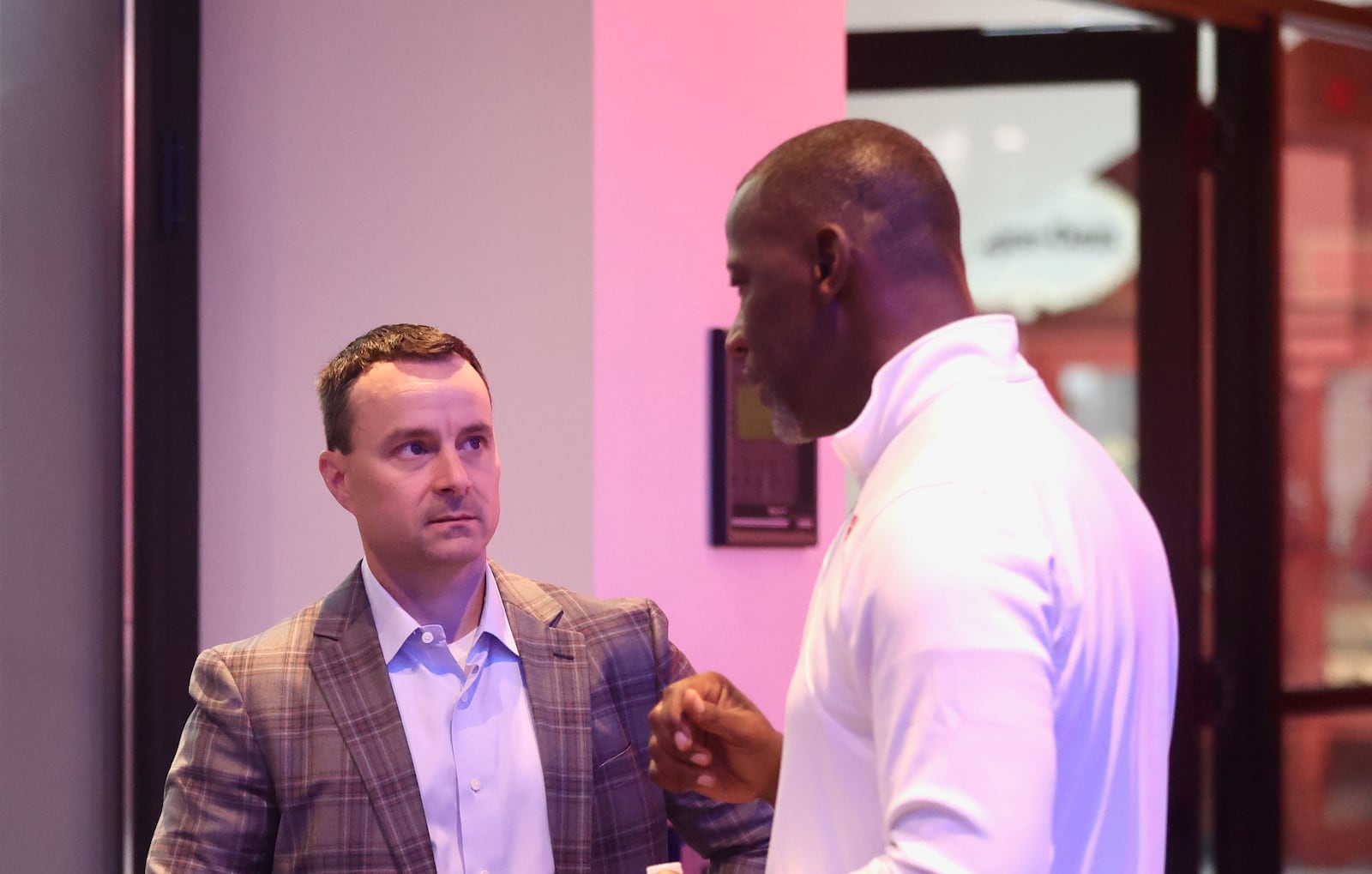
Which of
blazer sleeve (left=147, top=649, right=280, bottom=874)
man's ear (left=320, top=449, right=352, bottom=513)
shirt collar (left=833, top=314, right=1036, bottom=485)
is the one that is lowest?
blazer sleeve (left=147, top=649, right=280, bottom=874)

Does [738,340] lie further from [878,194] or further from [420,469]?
[420,469]

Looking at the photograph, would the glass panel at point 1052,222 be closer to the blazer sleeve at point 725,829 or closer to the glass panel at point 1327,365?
the glass panel at point 1327,365

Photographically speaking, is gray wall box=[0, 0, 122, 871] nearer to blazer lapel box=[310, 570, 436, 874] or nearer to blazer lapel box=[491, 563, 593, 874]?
blazer lapel box=[310, 570, 436, 874]

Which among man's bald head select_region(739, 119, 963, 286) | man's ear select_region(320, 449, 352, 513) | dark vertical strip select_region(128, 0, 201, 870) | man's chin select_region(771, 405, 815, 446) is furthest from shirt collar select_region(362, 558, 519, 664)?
man's bald head select_region(739, 119, 963, 286)

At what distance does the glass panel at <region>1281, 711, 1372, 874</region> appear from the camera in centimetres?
386

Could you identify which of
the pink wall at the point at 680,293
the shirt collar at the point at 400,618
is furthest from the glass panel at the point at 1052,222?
the shirt collar at the point at 400,618

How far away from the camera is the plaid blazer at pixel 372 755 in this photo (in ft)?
6.01

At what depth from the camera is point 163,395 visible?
2.49 meters

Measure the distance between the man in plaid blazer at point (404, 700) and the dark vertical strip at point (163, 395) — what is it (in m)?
0.57

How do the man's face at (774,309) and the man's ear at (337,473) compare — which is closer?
the man's face at (774,309)

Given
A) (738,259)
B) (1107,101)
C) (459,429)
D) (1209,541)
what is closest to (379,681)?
(459,429)

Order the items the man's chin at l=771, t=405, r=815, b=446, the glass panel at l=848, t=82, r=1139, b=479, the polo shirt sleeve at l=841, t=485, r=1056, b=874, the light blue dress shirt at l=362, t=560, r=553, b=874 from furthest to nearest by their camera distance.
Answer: the glass panel at l=848, t=82, r=1139, b=479
the light blue dress shirt at l=362, t=560, r=553, b=874
the man's chin at l=771, t=405, r=815, b=446
the polo shirt sleeve at l=841, t=485, r=1056, b=874

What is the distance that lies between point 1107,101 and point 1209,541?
133 cm

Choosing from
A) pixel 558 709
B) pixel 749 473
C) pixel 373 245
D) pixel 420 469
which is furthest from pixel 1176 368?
pixel 420 469
